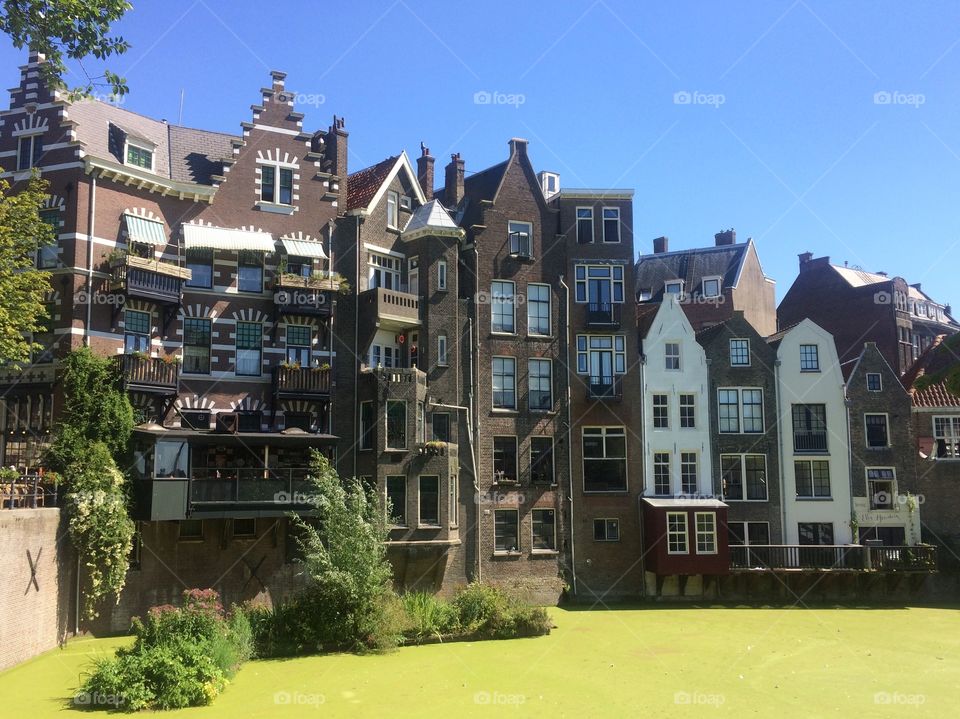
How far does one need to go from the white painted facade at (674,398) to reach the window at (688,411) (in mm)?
48

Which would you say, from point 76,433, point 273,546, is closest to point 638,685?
point 273,546

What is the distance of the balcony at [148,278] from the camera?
106 feet

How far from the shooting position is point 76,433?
29969 millimetres

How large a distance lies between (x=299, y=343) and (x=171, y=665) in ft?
51.7

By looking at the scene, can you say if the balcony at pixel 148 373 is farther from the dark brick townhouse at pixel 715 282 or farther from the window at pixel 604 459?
the dark brick townhouse at pixel 715 282

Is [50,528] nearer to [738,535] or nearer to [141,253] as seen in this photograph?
[141,253]

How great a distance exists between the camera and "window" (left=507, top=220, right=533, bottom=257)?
137 feet

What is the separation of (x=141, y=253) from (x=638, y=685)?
23704mm

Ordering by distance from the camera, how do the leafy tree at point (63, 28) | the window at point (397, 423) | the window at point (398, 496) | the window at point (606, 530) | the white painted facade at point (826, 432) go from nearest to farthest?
the leafy tree at point (63, 28) → the window at point (398, 496) → the window at point (397, 423) → the window at point (606, 530) → the white painted facade at point (826, 432)

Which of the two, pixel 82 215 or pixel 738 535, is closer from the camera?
pixel 82 215

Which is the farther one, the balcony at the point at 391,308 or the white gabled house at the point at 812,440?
the white gabled house at the point at 812,440

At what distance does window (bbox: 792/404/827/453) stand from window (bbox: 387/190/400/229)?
21.3m

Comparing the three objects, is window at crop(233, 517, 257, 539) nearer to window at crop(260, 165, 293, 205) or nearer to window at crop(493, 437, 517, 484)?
window at crop(493, 437, 517, 484)

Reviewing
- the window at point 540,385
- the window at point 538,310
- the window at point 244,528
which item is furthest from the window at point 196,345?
the window at point 538,310
